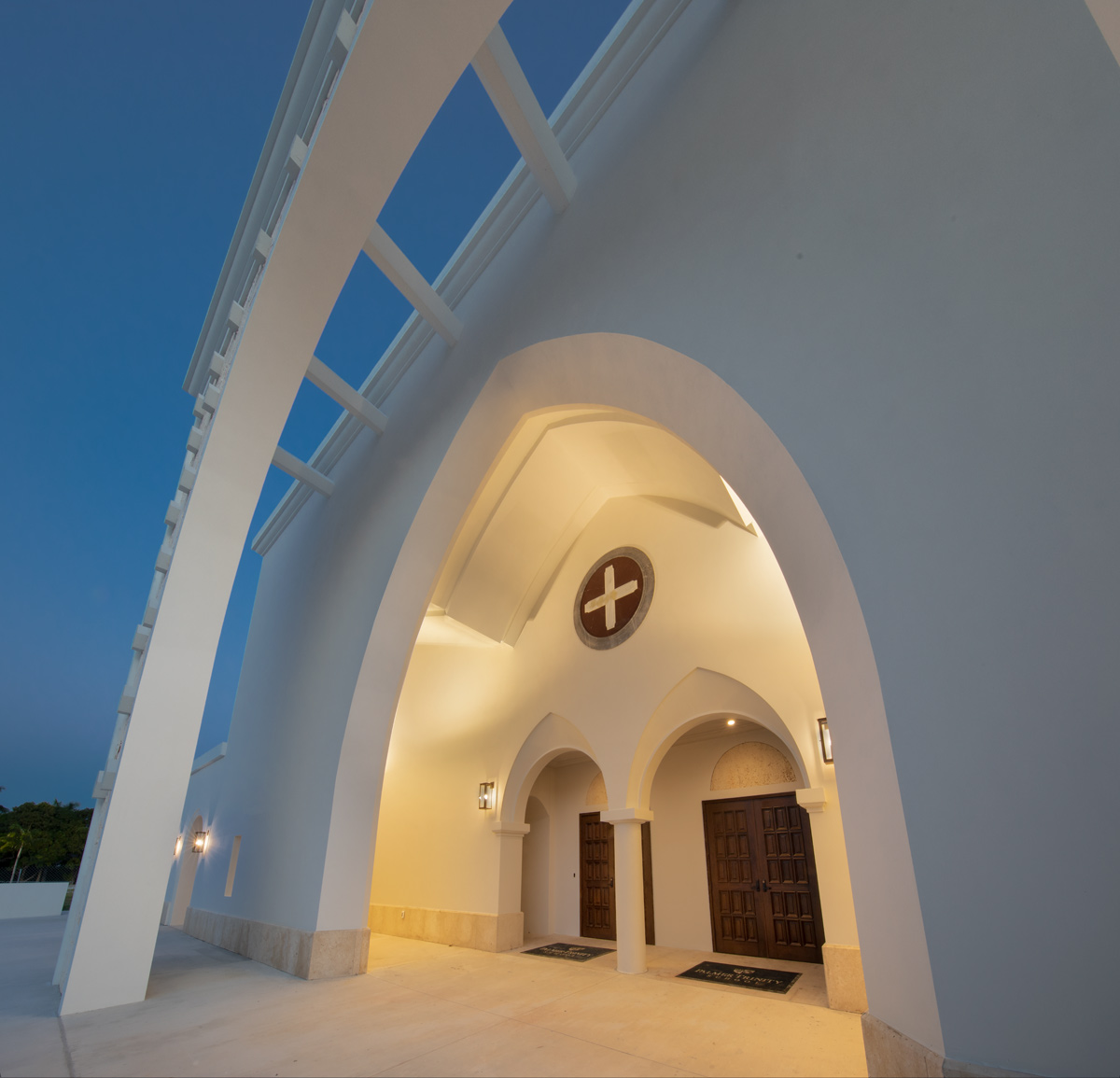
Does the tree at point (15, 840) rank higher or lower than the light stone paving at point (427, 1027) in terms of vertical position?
higher

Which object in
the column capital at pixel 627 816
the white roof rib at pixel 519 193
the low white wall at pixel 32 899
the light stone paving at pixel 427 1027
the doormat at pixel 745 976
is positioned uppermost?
the white roof rib at pixel 519 193

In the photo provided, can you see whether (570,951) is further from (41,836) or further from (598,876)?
(41,836)

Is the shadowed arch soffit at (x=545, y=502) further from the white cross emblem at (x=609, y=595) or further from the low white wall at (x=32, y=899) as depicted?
the low white wall at (x=32, y=899)

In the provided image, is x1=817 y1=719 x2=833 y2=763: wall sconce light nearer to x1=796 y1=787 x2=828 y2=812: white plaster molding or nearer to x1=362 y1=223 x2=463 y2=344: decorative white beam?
x1=796 y1=787 x2=828 y2=812: white plaster molding

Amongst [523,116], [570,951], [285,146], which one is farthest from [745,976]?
[285,146]

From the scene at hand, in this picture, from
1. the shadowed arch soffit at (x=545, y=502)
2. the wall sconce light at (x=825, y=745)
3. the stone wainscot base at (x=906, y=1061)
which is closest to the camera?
the stone wainscot base at (x=906, y=1061)

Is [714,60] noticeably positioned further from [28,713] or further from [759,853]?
[28,713]

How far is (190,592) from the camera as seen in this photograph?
17.3 ft

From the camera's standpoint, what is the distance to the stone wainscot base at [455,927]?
814cm

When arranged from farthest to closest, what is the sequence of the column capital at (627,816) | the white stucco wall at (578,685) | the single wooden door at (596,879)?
the single wooden door at (596,879), the column capital at (627,816), the white stucco wall at (578,685)

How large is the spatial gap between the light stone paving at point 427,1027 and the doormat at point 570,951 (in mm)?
1379

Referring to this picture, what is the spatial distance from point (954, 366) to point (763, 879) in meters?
7.45

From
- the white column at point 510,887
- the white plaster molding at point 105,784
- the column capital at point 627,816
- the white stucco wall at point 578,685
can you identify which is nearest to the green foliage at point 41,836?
the white stucco wall at point 578,685

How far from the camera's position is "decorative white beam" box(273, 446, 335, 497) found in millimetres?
8008
